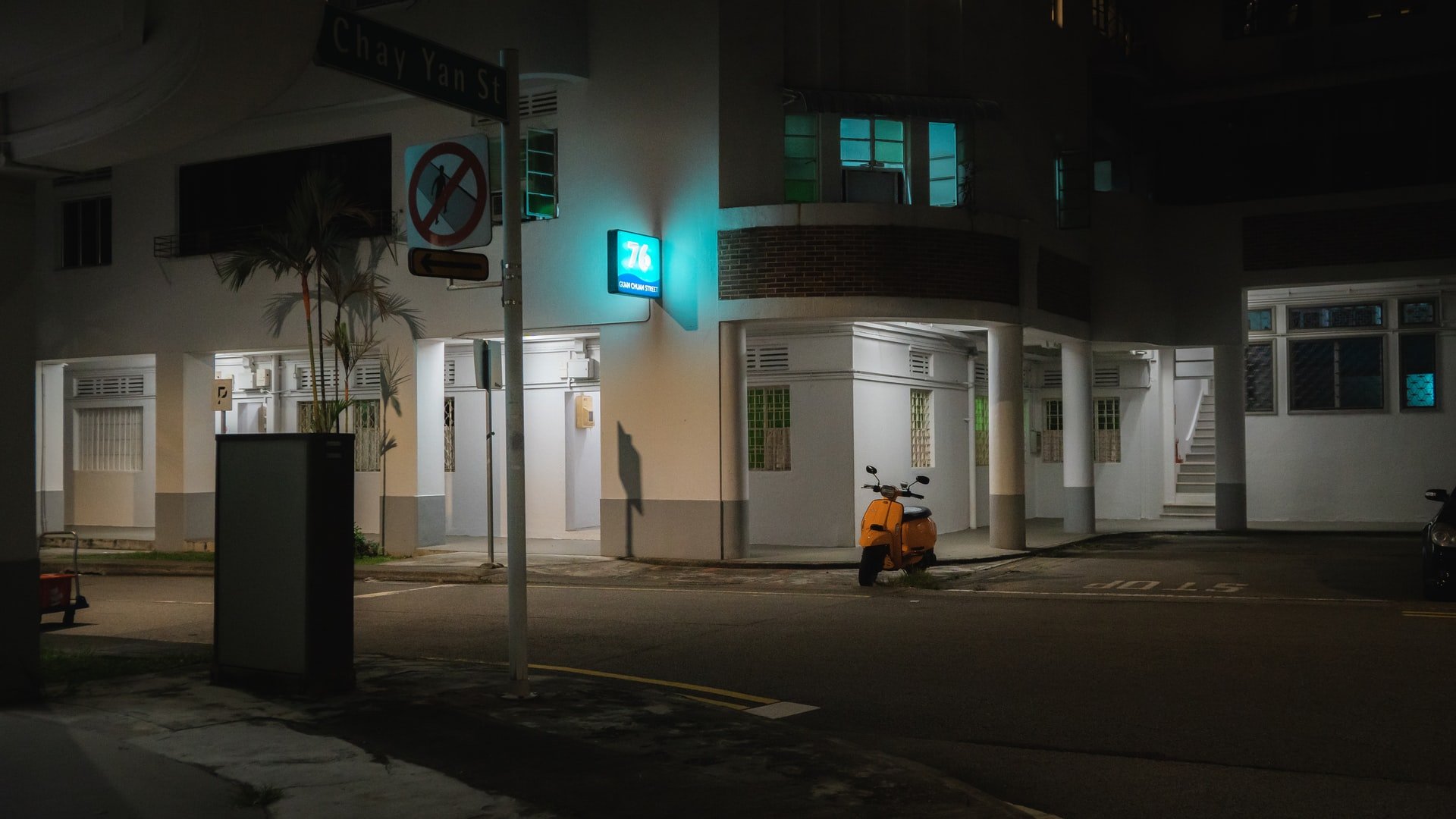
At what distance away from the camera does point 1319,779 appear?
22.3ft

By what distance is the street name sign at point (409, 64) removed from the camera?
793 centimetres

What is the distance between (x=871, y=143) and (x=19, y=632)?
48.6 ft

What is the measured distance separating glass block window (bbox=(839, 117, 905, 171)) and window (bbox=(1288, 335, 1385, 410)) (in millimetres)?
11638

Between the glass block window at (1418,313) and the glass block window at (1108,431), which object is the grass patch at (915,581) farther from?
the glass block window at (1418,313)

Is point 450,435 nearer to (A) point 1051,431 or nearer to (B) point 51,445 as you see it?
(B) point 51,445

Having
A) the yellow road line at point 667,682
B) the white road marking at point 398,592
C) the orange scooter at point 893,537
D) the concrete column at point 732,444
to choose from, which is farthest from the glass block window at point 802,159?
the yellow road line at point 667,682

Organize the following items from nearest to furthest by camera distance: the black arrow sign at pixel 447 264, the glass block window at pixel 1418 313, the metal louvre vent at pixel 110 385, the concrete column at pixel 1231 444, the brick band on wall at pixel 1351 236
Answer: the black arrow sign at pixel 447 264 < the brick band on wall at pixel 1351 236 < the concrete column at pixel 1231 444 < the glass block window at pixel 1418 313 < the metal louvre vent at pixel 110 385

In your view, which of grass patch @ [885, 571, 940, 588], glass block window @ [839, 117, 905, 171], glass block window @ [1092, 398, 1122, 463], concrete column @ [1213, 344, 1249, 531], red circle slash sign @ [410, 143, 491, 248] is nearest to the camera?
red circle slash sign @ [410, 143, 491, 248]

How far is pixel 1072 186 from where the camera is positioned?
74.4ft

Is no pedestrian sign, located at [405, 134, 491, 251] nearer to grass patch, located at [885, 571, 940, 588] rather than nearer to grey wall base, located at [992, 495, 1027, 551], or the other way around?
grass patch, located at [885, 571, 940, 588]

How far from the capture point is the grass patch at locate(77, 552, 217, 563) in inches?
862

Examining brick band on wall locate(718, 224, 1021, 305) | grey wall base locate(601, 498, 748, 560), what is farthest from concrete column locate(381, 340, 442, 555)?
brick band on wall locate(718, 224, 1021, 305)

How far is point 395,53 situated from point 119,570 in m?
Result: 15.7

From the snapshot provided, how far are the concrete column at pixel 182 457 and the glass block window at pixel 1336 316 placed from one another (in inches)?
858
